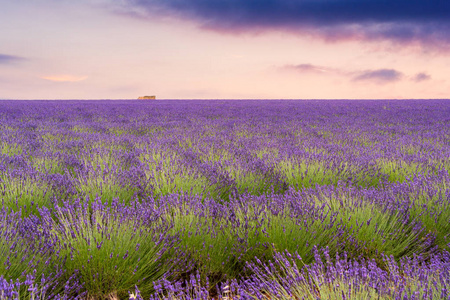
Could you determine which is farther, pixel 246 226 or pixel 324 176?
pixel 324 176

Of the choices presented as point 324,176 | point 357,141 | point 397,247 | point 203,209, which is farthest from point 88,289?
point 357,141

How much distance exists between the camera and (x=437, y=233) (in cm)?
248

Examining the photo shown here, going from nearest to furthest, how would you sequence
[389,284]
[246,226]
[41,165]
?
[389,284] → [246,226] → [41,165]

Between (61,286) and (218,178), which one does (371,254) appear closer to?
(218,178)

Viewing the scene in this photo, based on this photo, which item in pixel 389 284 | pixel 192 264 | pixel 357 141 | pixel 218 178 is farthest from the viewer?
pixel 357 141

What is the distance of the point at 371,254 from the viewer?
7.39 feet

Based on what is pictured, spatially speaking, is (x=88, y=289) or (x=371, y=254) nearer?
(x=88, y=289)

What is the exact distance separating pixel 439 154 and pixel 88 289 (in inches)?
202

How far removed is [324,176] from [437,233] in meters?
1.44

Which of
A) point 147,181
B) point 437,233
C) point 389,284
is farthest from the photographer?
point 147,181

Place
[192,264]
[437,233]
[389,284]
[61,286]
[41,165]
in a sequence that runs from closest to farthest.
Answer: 1. [389,284]
2. [61,286]
3. [192,264]
4. [437,233]
5. [41,165]

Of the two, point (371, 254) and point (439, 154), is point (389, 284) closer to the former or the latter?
point (371, 254)

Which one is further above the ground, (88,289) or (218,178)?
(218,178)

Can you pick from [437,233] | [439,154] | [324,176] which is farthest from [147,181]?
[439,154]
